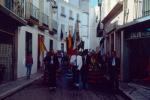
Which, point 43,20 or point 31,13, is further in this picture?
point 43,20

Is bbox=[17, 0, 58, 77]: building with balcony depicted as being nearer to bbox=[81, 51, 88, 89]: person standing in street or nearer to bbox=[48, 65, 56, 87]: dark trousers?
bbox=[81, 51, 88, 89]: person standing in street

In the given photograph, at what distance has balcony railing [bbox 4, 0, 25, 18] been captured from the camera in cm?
2217

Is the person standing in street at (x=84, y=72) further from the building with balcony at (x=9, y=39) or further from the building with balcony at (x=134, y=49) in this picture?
the building with balcony at (x=9, y=39)

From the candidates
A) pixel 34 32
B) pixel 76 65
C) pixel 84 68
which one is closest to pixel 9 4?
pixel 76 65

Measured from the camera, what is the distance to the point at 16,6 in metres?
23.8

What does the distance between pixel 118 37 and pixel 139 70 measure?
5.43 metres

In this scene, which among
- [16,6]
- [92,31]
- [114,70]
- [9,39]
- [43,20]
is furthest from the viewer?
[92,31]

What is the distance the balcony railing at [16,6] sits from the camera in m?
22.2

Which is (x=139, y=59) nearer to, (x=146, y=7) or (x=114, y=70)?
(x=146, y=7)

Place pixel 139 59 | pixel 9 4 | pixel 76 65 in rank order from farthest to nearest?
pixel 139 59
pixel 9 4
pixel 76 65

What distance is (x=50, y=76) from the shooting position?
1897 centimetres

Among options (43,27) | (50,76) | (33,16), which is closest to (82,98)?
(50,76)

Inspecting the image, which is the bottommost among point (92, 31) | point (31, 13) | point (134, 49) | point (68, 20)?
point (134, 49)

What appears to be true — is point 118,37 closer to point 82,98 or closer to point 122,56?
point 122,56
